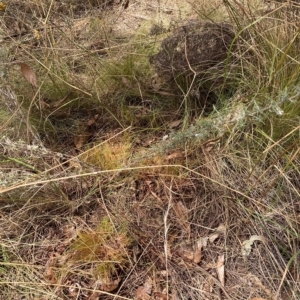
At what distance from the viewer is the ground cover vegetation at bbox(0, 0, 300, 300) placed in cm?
138

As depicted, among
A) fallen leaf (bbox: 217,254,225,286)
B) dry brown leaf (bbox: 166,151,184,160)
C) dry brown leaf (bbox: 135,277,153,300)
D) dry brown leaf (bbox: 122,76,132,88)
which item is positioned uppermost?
dry brown leaf (bbox: 122,76,132,88)

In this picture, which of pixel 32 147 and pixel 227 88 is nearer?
pixel 32 147

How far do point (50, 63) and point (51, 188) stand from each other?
750 millimetres

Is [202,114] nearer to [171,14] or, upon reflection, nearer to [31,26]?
[171,14]

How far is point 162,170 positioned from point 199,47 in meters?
0.62

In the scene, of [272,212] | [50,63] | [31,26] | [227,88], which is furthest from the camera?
[31,26]

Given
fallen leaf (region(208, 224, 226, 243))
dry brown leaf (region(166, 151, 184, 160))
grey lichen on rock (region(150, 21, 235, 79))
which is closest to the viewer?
fallen leaf (region(208, 224, 226, 243))

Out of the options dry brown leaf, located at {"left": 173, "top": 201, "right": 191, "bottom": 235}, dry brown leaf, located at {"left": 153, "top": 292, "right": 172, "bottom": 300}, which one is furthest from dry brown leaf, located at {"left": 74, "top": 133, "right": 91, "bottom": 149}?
dry brown leaf, located at {"left": 153, "top": 292, "right": 172, "bottom": 300}

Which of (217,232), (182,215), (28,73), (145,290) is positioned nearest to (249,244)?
(217,232)

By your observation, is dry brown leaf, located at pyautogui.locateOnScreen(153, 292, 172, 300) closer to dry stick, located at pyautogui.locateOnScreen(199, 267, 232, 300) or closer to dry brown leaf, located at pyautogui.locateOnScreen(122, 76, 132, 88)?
dry stick, located at pyautogui.locateOnScreen(199, 267, 232, 300)

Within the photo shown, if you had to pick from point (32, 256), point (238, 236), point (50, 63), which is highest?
point (50, 63)

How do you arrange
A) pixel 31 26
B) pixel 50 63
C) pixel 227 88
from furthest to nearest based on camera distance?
pixel 31 26 < pixel 50 63 < pixel 227 88

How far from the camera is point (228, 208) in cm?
146

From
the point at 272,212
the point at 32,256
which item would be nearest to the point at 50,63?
the point at 32,256
